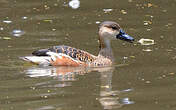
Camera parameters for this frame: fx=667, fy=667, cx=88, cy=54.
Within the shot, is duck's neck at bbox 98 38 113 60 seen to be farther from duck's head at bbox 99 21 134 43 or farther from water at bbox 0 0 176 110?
water at bbox 0 0 176 110

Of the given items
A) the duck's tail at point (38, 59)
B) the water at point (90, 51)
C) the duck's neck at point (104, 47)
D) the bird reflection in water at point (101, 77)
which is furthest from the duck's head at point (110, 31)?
the duck's tail at point (38, 59)

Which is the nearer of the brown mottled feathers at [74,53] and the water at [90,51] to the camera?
the water at [90,51]

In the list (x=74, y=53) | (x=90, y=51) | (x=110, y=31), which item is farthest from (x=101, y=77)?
(x=90, y=51)

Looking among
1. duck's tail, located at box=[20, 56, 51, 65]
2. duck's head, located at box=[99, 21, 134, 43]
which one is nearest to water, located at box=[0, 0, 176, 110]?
duck's tail, located at box=[20, 56, 51, 65]

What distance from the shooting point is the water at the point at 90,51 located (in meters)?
10.2

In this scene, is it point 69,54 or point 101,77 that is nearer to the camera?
point 101,77

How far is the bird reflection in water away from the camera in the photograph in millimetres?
10141

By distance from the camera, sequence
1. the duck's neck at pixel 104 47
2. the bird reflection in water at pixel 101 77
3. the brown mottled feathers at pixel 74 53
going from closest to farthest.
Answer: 1. the bird reflection in water at pixel 101 77
2. the brown mottled feathers at pixel 74 53
3. the duck's neck at pixel 104 47

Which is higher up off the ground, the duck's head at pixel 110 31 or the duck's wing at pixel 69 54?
the duck's head at pixel 110 31

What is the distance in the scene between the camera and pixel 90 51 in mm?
14133

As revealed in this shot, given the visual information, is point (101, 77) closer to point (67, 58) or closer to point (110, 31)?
point (67, 58)

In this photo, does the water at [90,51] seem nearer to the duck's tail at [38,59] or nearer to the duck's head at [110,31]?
the duck's tail at [38,59]

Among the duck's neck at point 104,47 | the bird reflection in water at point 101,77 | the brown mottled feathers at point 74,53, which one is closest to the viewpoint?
the bird reflection in water at point 101,77

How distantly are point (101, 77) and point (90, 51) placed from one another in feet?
7.22
